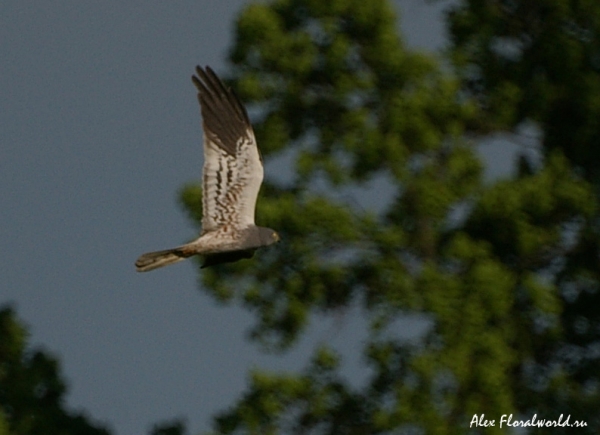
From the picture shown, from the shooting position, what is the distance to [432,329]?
20359 mm

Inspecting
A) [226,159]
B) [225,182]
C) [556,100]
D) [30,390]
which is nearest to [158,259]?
[225,182]

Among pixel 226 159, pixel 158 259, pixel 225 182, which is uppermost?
pixel 226 159

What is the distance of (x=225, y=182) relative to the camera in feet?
56.3

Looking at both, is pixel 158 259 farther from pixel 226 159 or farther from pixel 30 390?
pixel 30 390

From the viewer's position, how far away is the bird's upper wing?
1714cm

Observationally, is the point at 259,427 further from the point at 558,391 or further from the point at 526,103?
the point at 526,103

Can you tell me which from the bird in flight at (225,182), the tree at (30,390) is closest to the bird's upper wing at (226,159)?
the bird in flight at (225,182)

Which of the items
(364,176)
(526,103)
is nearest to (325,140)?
(364,176)

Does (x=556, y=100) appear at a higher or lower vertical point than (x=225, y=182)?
higher

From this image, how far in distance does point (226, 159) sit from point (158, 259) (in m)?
1.05

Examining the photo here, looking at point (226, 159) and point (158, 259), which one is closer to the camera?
point (158, 259)

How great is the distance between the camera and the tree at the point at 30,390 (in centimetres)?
2078

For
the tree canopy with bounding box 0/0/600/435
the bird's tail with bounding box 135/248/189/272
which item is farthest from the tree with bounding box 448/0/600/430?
the bird's tail with bounding box 135/248/189/272

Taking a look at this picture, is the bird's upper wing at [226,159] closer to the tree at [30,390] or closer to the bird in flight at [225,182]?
the bird in flight at [225,182]
